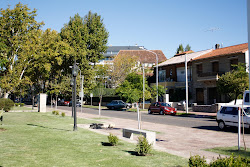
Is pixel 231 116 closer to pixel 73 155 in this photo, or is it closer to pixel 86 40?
pixel 73 155

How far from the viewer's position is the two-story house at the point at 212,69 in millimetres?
37566

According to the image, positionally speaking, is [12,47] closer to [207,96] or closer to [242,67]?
[242,67]

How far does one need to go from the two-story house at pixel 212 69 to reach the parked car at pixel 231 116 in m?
21.9

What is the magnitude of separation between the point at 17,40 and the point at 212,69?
26821mm

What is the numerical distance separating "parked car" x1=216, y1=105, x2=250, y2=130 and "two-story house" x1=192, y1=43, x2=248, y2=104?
2191 centimetres

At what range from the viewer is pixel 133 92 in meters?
43.7

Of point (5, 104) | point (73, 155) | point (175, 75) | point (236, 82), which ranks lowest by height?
point (73, 155)

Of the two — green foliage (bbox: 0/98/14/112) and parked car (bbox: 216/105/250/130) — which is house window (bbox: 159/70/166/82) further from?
parked car (bbox: 216/105/250/130)

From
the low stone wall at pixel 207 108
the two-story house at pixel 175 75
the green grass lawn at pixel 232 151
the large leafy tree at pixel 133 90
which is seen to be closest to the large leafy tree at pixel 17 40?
the large leafy tree at pixel 133 90

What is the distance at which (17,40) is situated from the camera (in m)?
30.0

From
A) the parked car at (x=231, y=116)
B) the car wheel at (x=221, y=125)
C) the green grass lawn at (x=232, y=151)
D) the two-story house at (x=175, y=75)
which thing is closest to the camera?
the green grass lawn at (x=232, y=151)

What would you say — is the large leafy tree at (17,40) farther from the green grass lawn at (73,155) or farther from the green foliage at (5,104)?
the green grass lawn at (73,155)

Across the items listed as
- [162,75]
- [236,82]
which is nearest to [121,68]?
[162,75]

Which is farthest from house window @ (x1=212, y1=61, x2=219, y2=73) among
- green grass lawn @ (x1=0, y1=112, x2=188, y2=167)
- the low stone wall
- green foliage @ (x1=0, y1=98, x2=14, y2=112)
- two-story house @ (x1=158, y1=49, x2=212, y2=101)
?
green grass lawn @ (x1=0, y1=112, x2=188, y2=167)
